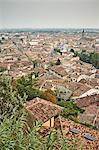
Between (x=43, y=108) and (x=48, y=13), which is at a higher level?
(x=48, y=13)

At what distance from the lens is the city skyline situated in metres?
2.54

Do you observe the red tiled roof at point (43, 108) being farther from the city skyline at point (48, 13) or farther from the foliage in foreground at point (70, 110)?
Result: the city skyline at point (48, 13)

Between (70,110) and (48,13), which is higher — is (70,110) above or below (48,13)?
below

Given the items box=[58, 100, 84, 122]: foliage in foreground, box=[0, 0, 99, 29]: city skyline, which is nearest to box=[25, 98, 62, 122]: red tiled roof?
box=[58, 100, 84, 122]: foliage in foreground

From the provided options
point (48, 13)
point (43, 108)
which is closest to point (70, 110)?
point (43, 108)

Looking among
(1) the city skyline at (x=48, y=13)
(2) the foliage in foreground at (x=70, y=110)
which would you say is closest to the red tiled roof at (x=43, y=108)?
(2) the foliage in foreground at (x=70, y=110)

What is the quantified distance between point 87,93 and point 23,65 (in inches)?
23.1

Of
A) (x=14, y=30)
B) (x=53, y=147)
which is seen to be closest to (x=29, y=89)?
(x=14, y=30)

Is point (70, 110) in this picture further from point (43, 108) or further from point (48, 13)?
point (48, 13)

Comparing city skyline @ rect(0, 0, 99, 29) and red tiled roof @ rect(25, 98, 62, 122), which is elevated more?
city skyline @ rect(0, 0, 99, 29)

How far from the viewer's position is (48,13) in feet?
8.48

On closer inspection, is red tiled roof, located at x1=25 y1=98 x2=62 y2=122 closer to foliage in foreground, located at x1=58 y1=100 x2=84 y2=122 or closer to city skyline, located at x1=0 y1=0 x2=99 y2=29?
foliage in foreground, located at x1=58 y1=100 x2=84 y2=122

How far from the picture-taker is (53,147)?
1289 millimetres

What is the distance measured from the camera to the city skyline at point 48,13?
254 centimetres
